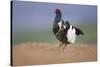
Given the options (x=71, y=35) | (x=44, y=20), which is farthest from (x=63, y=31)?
(x=44, y=20)

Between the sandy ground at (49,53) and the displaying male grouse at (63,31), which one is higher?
the displaying male grouse at (63,31)

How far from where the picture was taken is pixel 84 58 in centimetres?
255

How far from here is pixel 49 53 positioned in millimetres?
2395

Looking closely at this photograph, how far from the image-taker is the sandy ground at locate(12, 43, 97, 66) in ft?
7.48

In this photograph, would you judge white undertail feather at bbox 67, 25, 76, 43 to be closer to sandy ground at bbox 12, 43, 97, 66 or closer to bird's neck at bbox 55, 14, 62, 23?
sandy ground at bbox 12, 43, 97, 66

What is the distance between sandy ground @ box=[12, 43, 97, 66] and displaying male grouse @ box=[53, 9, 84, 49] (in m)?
0.09

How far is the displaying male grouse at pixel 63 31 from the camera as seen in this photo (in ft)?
7.98

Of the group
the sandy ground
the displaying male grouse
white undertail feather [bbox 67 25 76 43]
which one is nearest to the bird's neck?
the displaying male grouse

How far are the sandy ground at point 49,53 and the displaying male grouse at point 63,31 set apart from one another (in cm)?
9

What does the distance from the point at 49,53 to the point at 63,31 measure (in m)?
0.33

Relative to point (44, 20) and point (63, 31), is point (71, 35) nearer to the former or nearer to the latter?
point (63, 31)

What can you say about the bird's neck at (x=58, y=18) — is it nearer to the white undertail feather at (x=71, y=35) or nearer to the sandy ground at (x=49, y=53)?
the white undertail feather at (x=71, y=35)

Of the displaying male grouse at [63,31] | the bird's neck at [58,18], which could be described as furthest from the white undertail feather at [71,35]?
the bird's neck at [58,18]

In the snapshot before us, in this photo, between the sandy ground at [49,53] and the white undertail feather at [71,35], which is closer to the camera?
the sandy ground at [49,53]
